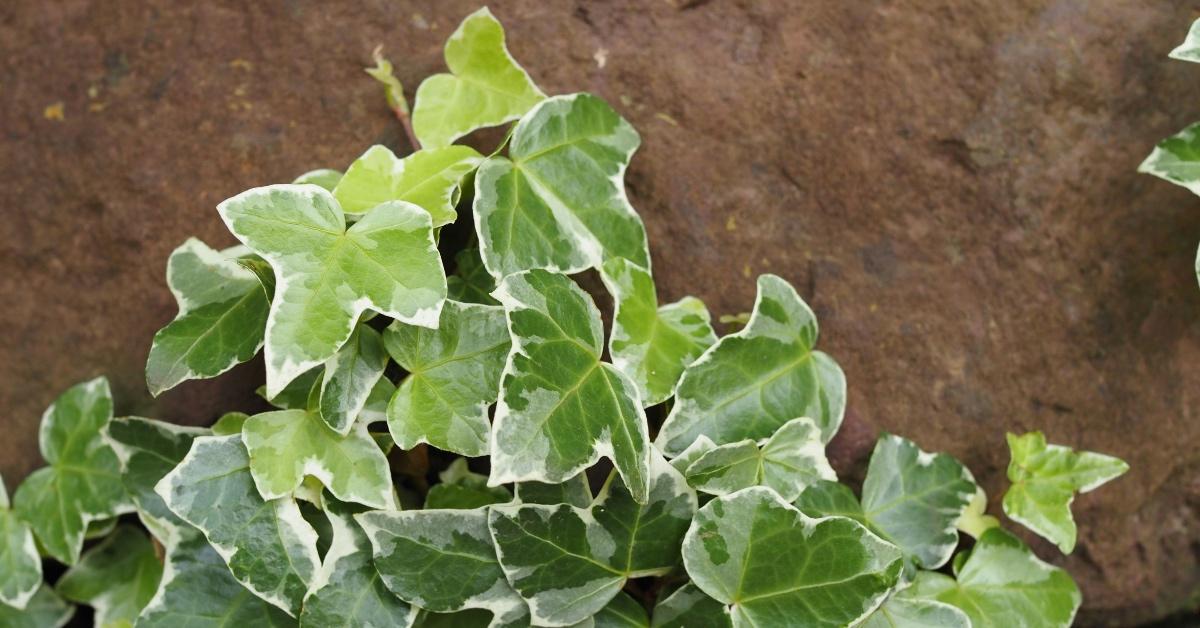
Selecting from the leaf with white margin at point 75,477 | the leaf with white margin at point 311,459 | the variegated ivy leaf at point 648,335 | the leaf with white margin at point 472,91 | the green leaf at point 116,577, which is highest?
the leaf with white margin at point 472,91

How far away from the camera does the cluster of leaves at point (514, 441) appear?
3.15ft

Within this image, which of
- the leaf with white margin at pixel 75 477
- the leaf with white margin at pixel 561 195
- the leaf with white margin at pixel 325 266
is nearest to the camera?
the leaf with white margin at pixel 325 266

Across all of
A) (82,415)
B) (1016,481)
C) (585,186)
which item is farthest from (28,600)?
(1016,481)

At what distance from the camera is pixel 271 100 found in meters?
1.20

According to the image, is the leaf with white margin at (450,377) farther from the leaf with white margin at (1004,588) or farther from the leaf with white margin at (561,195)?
the leaf with white margin at (1004,588)

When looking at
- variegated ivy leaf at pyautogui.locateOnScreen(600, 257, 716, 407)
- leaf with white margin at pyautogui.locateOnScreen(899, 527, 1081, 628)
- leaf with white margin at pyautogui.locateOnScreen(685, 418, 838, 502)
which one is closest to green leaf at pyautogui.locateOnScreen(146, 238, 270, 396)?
variegated ivy leaf at pyautogui.locateOnScreen(600, 257, 716, 407)

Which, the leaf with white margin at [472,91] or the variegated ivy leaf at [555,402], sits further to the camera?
the leaf with white margin at [472,91]

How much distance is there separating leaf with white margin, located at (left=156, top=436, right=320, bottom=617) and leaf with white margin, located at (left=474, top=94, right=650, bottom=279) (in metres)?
0.33

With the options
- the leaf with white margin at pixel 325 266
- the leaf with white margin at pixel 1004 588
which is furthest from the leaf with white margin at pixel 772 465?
the leaf with white margin at pixel 325 266

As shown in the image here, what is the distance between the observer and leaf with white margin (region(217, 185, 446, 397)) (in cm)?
92

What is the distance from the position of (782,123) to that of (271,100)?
0.61 metres

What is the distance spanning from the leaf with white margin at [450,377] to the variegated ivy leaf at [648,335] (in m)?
0.12

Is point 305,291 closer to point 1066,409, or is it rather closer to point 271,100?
point 271,100

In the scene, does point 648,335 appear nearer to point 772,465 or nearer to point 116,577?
point 772,465
